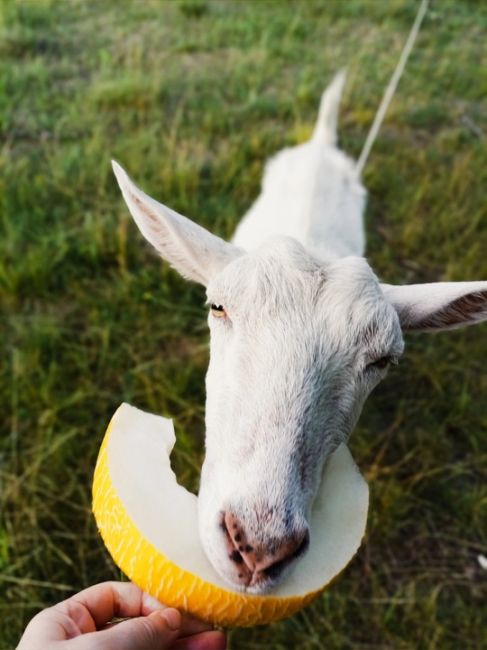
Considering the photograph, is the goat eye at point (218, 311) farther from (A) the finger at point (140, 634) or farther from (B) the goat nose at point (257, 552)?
(A) the finger at point (140, 634)

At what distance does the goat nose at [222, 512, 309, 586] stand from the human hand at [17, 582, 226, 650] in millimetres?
327

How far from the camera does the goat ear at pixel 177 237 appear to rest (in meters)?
2.56

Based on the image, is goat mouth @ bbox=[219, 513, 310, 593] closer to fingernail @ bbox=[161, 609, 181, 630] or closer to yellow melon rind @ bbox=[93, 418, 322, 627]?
yellow melon rind @ bbox=[93, 418, 322, 627]

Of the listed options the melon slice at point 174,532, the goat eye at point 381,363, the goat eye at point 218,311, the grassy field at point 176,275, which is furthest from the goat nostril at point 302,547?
the grassy field at point 176,275

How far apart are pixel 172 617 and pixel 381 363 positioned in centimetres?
124

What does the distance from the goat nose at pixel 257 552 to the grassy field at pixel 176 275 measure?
6.10 feet

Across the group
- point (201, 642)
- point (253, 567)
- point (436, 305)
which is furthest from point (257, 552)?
point (436, 305)

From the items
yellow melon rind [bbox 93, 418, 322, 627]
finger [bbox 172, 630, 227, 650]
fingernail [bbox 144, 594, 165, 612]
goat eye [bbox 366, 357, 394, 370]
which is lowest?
finger [bbox 172, 630, 227, 650]

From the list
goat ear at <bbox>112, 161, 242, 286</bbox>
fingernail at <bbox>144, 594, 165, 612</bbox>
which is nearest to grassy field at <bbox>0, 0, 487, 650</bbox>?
fingernail at <bbox>144, 594, 165, 612</bbox>

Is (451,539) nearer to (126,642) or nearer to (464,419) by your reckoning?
(464,419)

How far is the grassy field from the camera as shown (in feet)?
12.4

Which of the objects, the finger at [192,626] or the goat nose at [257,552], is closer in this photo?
the goat nose at [257,552]

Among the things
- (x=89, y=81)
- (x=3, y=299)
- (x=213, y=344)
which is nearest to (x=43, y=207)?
(x=3, y=299)

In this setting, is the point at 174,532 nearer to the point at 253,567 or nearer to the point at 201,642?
the point at 253,567
